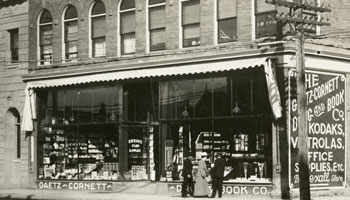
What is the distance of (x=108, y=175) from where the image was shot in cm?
3106

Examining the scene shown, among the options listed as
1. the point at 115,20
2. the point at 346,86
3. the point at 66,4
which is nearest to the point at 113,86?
the point at 115,20

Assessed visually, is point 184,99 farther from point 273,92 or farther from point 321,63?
point 321,63

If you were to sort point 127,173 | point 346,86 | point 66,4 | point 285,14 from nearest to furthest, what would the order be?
1. point 285,14
2. point 346,86
3. point 127,173
4. point 66,4

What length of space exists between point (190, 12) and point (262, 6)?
344 centimetres

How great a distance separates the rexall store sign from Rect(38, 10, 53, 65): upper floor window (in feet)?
42.7

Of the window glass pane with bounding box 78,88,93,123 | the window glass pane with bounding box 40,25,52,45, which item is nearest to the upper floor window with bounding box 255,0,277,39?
the window glass pane with bounding box 78,88,93,123

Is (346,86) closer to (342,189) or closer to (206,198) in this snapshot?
(342,189)

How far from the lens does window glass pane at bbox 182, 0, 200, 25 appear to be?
93.5 ft

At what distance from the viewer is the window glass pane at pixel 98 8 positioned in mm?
31875

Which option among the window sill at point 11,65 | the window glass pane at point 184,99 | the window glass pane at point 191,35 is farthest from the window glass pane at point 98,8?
the window glass pane at point 184,99

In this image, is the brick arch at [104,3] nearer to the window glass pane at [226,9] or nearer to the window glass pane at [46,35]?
the window glass pane at [46,35]

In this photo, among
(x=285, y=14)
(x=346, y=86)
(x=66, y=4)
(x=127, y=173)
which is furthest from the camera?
(x=66, y=4)

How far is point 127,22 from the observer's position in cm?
3095

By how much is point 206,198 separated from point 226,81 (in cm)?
441
